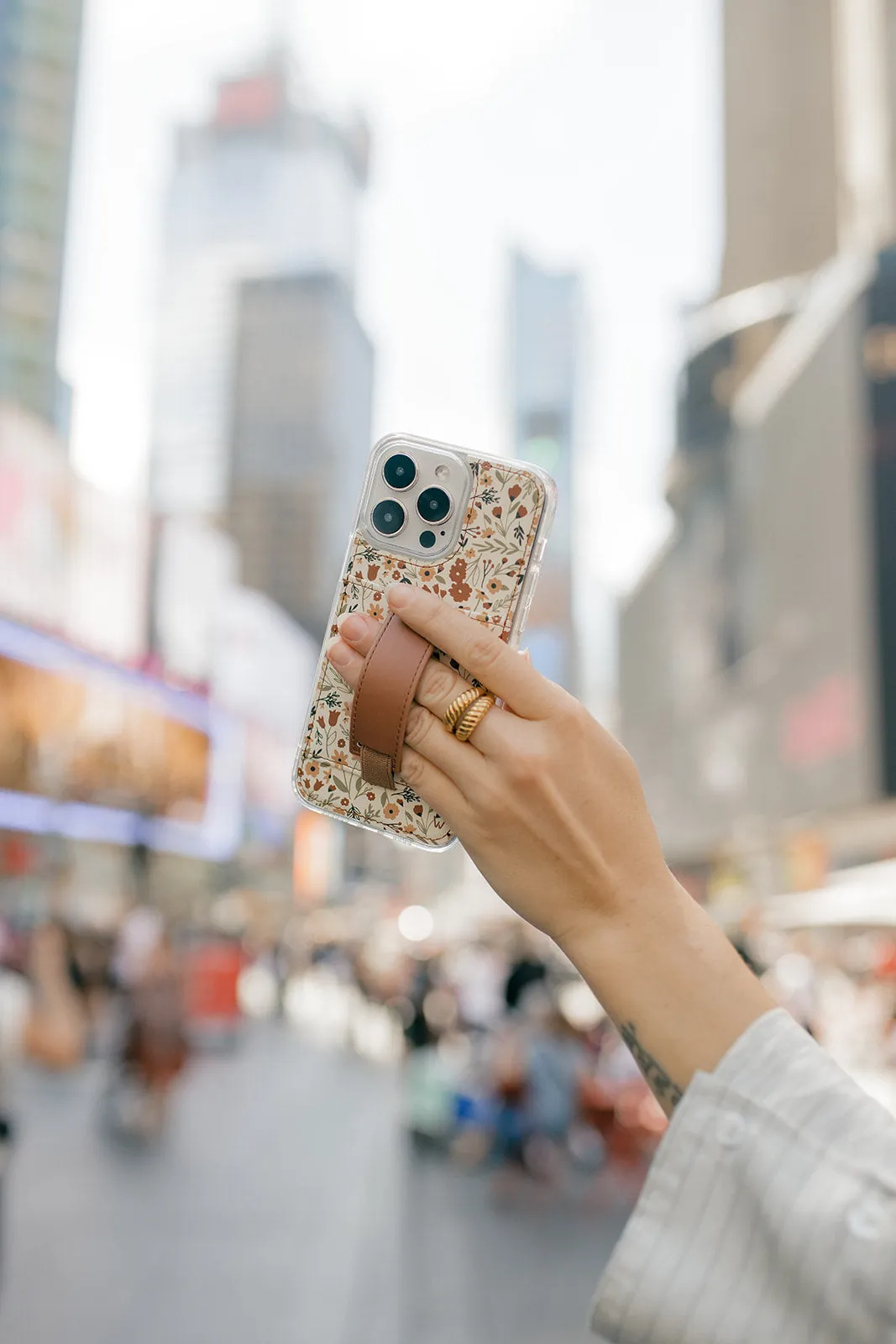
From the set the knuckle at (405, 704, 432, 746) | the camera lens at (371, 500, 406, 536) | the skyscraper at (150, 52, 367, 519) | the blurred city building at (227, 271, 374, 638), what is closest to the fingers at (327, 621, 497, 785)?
the knuckle at (405, 704, 432, 746)

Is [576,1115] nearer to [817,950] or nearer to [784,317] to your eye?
[817,950]

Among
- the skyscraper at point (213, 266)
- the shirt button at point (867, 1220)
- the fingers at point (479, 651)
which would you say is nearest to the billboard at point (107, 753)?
the fingers at point (479, 651)

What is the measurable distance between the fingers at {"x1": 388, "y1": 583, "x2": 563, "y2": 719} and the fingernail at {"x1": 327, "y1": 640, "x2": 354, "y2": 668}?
8 cm

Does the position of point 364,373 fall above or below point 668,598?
above

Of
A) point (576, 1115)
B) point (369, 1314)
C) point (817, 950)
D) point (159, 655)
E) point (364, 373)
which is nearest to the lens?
point (369, 1314)

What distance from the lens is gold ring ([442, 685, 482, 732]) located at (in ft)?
3.71

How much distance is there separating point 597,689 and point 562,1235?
614 ft

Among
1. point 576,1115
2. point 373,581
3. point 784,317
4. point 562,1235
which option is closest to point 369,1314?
point 562,1235

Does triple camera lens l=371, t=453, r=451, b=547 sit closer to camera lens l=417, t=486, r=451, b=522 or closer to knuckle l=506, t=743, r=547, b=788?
camera lens l=417, t=486, r=451, b=522

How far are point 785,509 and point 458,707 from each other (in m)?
51.3

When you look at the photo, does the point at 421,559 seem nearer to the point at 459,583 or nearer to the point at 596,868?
the point at 459,583

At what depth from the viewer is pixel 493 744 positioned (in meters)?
1.09

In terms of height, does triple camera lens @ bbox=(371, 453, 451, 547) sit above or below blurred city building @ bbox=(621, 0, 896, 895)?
below

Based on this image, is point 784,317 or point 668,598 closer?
point 784,317
